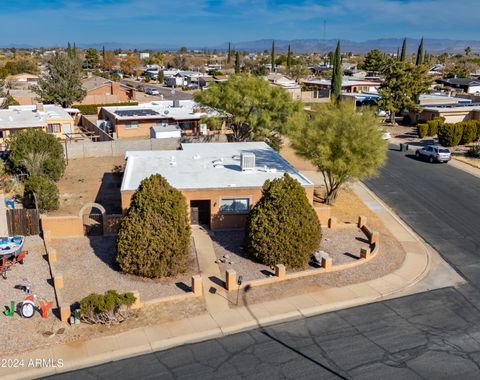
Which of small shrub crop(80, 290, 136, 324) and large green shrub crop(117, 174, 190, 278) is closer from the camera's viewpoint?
small shrub crop(80, 290, 136, 324)

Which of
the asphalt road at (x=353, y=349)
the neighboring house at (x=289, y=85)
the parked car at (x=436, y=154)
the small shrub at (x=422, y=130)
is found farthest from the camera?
the neighboring house at (x=289, y=85)

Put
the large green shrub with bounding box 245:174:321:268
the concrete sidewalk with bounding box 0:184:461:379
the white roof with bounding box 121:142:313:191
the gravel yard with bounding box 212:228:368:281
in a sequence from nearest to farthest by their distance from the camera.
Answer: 1. the concrete sidewalk with bounding box 0:184:461:379
2. the large green shrub with bounding box 245:174:321:268
3. the gravel yard with bounding box 212:228:368:281
4. the white roof with bounding box 121:142:313:191

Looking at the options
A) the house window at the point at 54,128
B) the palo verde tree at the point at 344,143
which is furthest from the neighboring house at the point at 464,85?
the house window at the point at 54,128

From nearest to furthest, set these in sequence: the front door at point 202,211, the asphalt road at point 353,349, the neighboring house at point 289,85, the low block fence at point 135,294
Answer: the asphalt road at point 353,349, the low block fence at point 135,294, the front door at point 202,211, the neighboring house at point 289,85

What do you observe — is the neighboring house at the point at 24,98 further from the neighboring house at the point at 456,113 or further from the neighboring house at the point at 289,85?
the neighboring house at the point at 456,113

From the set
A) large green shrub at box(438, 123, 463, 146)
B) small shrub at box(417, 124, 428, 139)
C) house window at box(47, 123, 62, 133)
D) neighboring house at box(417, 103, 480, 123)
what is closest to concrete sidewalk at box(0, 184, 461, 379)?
large green shrub at box(438, 123, 463, 146)

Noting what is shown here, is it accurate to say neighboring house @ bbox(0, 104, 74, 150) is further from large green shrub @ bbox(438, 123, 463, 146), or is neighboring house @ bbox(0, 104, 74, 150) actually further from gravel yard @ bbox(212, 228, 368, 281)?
large green shrub @ bbox(438, 123, 463, 146)
